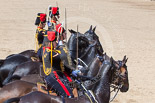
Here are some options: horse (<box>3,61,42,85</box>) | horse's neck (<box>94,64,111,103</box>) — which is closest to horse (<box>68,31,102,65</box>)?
horse (<box>3,61,42,85</box>)

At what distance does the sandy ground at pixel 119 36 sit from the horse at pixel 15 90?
14.9 ft

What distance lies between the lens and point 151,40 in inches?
778

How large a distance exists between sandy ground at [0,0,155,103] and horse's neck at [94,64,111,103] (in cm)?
403

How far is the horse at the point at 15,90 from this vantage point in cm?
599

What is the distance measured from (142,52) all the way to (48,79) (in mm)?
11011

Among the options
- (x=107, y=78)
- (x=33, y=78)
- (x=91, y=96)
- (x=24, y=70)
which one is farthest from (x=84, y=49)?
(x=91, y=96)

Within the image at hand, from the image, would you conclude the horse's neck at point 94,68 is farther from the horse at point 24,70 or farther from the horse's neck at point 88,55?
the horse's neck at point 88,55

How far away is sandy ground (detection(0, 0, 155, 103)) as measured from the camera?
11.9 m

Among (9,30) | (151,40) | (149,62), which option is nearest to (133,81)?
(149,62)

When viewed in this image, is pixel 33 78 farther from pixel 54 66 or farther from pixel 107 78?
pixel 107 78

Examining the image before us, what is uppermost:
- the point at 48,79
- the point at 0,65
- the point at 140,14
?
the point at 48,79

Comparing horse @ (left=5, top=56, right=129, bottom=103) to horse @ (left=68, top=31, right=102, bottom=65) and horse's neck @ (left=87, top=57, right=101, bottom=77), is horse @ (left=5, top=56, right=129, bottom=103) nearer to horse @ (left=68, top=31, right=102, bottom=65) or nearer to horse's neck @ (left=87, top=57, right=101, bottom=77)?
horse's neck @ (left=87, top=57, right=101, bottom=77)

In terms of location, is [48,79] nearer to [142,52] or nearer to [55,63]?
[55,63]

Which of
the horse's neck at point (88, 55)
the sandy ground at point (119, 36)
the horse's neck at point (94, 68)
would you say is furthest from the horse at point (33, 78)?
the sandy ground at point (119, 36)
